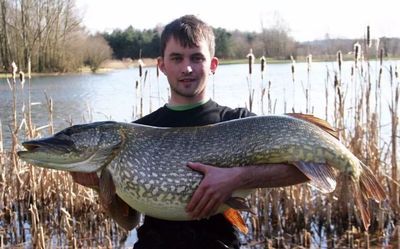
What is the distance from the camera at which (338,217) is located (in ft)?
16.8

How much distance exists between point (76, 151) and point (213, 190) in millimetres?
683

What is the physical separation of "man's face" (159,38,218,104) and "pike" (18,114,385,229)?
0.18m

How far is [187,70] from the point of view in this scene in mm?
2291

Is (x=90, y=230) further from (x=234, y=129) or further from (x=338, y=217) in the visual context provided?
(x=234, y=129)

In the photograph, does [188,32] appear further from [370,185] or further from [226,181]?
[370,185]

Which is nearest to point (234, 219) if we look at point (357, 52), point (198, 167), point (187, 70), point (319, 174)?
point (198, 167)

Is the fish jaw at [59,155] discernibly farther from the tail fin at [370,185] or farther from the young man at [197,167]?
the tail fin at [370,185]

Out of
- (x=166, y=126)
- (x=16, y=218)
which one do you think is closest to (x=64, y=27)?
(x=16, y=218)

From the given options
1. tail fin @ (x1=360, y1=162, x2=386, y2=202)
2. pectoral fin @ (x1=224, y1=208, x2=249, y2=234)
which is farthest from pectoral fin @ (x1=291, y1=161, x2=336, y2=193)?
pectoral fin @ (x1=224, y1=208, x2=249, y2=234)

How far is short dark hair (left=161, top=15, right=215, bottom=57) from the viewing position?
233 cm

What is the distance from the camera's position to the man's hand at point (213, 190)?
6.82ft

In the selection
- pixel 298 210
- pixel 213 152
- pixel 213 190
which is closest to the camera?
pixel 213 190

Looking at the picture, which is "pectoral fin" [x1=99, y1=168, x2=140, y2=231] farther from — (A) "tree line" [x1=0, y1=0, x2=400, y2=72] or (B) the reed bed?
(A) "tree line" [x1=0, y1=0, x2=400, y2=72]

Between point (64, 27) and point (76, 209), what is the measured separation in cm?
2895
